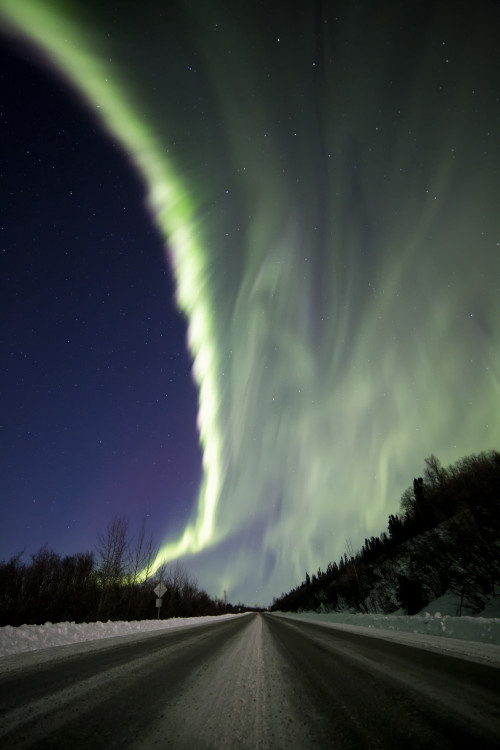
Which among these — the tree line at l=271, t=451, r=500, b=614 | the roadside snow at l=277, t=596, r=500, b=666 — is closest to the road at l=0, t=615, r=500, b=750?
the roadside snow at l=277, t=596, r=500, b=666

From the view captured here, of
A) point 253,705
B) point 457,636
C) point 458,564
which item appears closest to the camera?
point 253,705

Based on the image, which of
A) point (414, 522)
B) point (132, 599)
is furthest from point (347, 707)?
point (414, 522)

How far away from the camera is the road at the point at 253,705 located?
236 centimetres

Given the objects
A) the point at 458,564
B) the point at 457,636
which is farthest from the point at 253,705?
the point at 458,564

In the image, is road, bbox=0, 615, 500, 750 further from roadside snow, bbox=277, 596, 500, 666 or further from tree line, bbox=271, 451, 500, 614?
tree line, bbox=271, 451, 500, 614

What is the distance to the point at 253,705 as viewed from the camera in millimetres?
3254

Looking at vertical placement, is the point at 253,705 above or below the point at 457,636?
above

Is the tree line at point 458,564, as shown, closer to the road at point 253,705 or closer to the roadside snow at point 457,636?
the roadside snow at point 457,636

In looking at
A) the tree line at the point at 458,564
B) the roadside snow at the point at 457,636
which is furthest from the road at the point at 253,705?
the tree line at the point at 458,564

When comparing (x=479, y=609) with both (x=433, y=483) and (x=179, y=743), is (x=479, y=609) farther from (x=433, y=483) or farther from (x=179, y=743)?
(x=433, y=483)

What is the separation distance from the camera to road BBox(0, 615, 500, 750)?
7.75ft

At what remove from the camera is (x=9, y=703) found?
327cm

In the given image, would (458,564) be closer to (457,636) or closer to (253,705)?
(457,636)

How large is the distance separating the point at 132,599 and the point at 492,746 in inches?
1764
